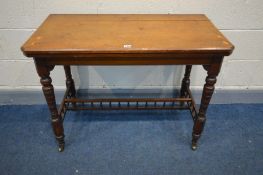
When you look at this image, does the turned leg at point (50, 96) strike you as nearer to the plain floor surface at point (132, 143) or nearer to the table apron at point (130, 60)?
the table apron at point (130, 60)

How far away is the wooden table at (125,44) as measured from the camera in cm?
99

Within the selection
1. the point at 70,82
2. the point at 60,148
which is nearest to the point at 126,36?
the point at 70,82

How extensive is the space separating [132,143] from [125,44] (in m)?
0.74

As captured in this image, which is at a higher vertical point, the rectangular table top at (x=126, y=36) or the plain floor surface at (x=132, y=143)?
the rectangular table top at (x=126, y=36)

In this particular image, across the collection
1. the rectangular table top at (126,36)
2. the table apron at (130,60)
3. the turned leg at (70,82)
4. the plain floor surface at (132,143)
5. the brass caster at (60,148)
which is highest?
the rectangular table top at (126,36)

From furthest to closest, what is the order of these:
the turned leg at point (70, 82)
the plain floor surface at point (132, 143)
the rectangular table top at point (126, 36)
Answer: the turned leg at point (70, 82), the plain floor surface at point (132, 143), the rectangular table top at point (126, 36)

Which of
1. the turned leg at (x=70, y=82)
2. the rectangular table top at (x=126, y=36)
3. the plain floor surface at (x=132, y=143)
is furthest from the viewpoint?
the turned leg at (x=70, y=82)

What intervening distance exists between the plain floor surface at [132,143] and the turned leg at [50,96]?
0.15 meters

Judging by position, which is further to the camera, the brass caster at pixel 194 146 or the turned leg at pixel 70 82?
the turned leg at pixel 70 82

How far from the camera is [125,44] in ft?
3.34

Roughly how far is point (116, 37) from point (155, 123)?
0.80 m

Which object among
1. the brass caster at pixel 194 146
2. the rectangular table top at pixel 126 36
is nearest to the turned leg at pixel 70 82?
the rectangular table top at pixel 126 36

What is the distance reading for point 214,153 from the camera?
1.45 meters

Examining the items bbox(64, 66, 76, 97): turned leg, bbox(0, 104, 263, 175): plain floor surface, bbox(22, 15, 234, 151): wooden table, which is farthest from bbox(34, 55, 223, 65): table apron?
bbox(0, 104, 263, 175): plain floor surface
